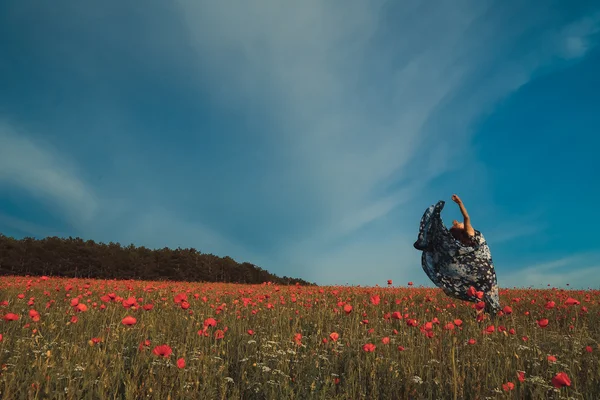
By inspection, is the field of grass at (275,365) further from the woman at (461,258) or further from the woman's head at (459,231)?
the woman's head at (459,231)

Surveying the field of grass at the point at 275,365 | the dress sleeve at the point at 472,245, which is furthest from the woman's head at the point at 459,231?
the field of grass at the point at 275,365

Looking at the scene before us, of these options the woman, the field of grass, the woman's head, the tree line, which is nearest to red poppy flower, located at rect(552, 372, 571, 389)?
the field of grass

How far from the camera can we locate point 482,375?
4867 millimetres

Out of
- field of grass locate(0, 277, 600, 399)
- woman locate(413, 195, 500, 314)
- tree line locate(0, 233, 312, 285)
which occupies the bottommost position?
field of grass locate(0, 277, 600, 399)

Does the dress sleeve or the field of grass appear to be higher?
the dress sleeve

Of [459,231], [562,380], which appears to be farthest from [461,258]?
[562,380]

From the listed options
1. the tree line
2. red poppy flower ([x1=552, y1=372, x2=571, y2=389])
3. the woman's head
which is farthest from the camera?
the tree line

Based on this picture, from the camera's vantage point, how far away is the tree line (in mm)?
27516

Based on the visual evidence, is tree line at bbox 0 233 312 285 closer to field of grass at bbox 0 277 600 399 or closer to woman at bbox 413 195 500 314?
field of grass at bbox 0 277 600 399

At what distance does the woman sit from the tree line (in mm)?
24132

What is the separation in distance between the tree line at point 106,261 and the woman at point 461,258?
24.1m

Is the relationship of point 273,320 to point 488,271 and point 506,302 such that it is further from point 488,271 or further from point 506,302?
point 506,302

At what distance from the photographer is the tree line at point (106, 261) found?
90.3 ft

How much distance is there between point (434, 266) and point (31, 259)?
27793 millimetres
